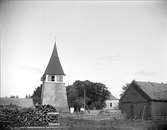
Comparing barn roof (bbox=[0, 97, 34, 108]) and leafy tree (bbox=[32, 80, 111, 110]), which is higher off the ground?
leafy tree (bbox=[32, 80, 111, 110])

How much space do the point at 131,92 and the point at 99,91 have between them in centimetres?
1770

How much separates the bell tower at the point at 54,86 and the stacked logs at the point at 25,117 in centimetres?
987

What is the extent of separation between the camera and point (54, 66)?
28062 millimetres

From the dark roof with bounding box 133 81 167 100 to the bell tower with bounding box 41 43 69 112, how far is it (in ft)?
27.9

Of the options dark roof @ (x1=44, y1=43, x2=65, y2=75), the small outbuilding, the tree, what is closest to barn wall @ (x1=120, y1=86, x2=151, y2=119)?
dark roof @ (x1=44, y1=43, x2=65, y2=75)

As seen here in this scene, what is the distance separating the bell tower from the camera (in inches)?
1010

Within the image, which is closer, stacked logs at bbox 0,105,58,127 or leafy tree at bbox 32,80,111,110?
stacked logs at bbox 0,105,58,127

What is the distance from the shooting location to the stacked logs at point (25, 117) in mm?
14234

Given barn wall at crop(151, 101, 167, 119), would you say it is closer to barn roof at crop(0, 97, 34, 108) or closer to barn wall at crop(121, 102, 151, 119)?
barn wall at crop(121, 102, 151, 119)

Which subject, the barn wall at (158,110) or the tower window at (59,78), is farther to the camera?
the tower window at (59,78)

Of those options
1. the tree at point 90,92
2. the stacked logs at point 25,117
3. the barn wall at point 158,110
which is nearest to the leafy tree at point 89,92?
the tree at point 90,92

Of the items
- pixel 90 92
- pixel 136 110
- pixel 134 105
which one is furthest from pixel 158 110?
pixel 90 92

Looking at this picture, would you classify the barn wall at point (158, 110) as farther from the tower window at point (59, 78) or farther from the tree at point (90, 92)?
the tree at point (90, 92)

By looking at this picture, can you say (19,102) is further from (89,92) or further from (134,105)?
(89,92)
